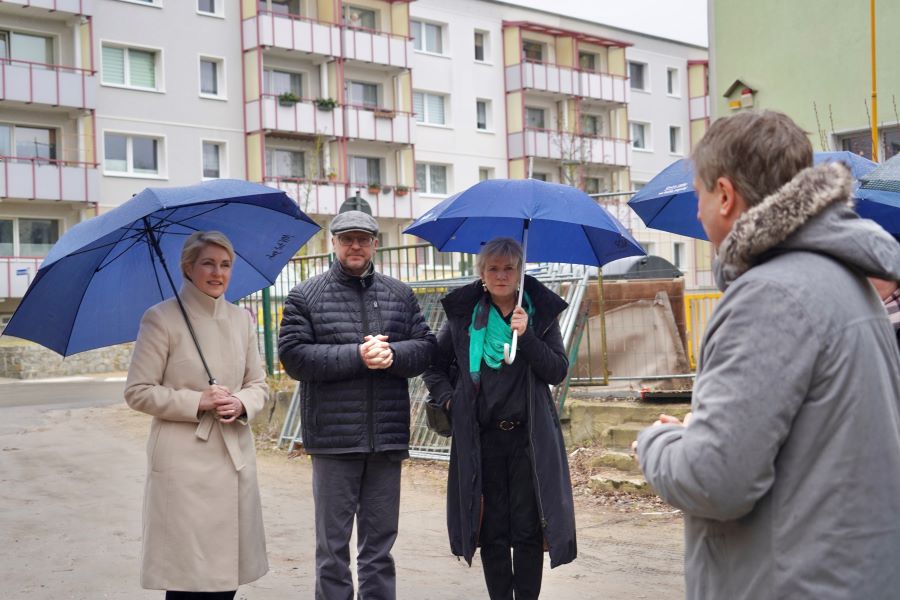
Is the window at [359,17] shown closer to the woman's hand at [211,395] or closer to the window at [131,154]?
the window at [131,154]

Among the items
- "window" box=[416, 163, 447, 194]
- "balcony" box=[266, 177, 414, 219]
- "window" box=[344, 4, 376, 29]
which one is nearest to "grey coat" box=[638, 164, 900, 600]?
"balcony" box=[266, 177, 414, 219]

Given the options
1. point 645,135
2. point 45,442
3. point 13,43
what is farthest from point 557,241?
point 645,135

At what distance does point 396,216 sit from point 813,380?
132 ft

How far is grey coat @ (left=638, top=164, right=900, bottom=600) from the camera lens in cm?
221

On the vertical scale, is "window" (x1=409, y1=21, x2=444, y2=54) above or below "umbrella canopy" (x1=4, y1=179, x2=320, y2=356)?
above

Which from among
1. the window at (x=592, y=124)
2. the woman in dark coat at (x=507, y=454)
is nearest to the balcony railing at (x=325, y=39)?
the window at (x=592, y=124)

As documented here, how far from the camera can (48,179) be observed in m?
33.5

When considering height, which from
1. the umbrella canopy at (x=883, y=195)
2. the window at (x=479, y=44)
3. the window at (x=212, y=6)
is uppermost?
the window at (x=479, y=44)

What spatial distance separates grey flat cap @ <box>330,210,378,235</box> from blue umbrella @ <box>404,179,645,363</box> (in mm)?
352

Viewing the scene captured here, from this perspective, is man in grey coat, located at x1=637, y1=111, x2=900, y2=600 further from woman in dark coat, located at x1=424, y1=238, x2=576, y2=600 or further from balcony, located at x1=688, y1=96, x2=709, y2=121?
balcony, located at x1=688, y1=96, x2=709, y2=121

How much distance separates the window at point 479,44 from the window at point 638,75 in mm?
9988

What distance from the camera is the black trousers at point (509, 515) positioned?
5.26m

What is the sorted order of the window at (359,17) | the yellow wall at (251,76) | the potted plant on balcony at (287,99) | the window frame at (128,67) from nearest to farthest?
the window frame at (128,67), the yellow wall at (251,76), the potted plant on balcony at (287,99), the window at (359,17)

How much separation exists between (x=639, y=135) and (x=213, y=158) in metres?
23.8
